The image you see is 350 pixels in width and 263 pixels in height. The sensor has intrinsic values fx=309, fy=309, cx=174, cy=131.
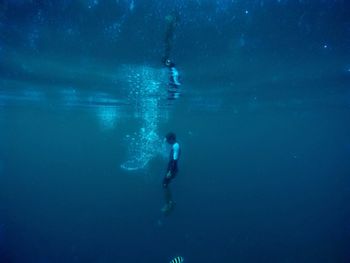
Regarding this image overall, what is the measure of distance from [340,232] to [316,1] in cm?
2982

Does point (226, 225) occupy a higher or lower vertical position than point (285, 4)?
lower

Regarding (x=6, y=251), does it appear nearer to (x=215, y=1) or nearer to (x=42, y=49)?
(x=42, y=49)

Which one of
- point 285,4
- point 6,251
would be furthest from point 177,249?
point 285,4

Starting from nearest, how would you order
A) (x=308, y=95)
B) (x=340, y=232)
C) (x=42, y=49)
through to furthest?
1. (x=42, y=49)
2. (x=308, y=95)
3. (x=340, y=232)

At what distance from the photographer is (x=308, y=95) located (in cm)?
2959

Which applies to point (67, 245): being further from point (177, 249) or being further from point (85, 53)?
point (85, 53)

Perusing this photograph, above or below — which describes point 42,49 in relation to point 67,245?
above

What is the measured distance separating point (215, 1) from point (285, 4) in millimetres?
2529

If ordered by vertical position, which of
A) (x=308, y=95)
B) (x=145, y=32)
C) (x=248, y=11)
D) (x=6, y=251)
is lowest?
(x=6, y=251)

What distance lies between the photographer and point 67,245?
87.5 feet

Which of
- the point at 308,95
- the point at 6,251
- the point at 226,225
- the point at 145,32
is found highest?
the point at 145,32

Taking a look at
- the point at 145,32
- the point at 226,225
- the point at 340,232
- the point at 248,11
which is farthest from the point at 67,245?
the point at 340,232

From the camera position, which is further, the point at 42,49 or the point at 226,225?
the point at 226,225

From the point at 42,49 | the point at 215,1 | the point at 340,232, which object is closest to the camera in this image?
the point at 215,1
